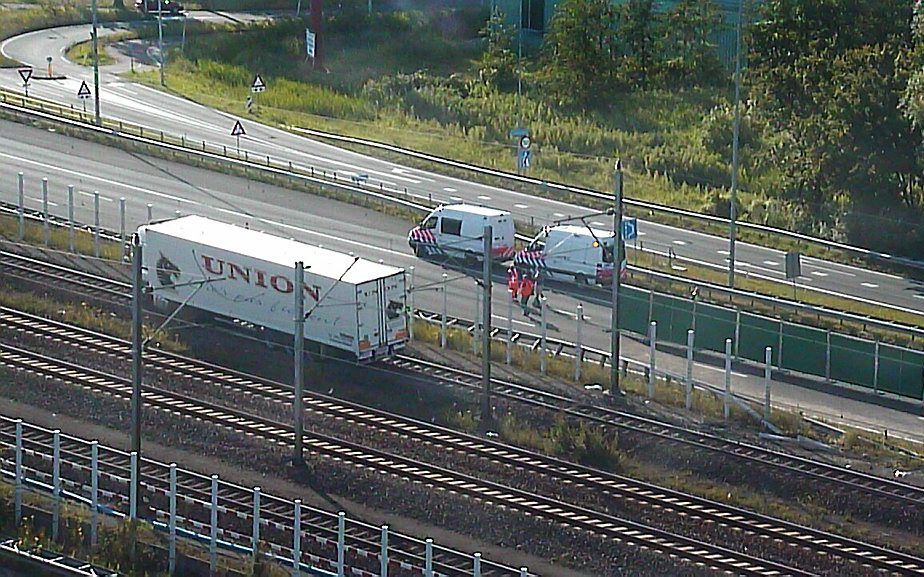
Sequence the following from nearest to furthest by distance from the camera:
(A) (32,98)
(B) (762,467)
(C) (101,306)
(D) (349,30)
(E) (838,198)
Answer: (B) (762,467)
(C) (101,306)
(E) (838,198)
(A) (32,98)
(D) (349,30)

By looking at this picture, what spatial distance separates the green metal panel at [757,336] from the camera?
3278 centimetres

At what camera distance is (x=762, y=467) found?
26.8 metres

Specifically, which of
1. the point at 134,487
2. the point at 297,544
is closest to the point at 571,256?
the point at 134,487

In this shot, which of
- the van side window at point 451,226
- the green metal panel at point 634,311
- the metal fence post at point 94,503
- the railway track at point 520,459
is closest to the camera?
the metal fence post at point 94,503

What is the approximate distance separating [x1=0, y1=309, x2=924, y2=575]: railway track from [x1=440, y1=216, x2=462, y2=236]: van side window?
964 centimetres

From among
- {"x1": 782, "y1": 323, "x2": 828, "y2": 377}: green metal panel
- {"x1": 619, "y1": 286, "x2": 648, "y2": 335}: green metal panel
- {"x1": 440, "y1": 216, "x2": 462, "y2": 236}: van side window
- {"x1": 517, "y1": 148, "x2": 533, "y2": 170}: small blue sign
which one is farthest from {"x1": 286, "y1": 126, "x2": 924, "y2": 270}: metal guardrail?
{"x1": 782, "y1": 323, "x2": 828, "y2": 377}: green metal panel

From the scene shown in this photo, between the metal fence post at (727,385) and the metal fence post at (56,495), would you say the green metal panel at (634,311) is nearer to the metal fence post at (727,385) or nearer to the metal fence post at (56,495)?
the metal fence post at (727,385)

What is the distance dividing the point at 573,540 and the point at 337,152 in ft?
94.7

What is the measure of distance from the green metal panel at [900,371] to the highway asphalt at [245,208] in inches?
38.3

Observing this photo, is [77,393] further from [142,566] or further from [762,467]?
[762,467]

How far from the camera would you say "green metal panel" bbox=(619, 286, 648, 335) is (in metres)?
34.2

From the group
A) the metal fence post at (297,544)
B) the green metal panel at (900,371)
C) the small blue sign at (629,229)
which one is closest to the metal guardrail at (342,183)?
the green metal panel at (900,371)

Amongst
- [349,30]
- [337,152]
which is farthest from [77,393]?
[349,30]

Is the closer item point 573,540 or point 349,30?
point 573,540
